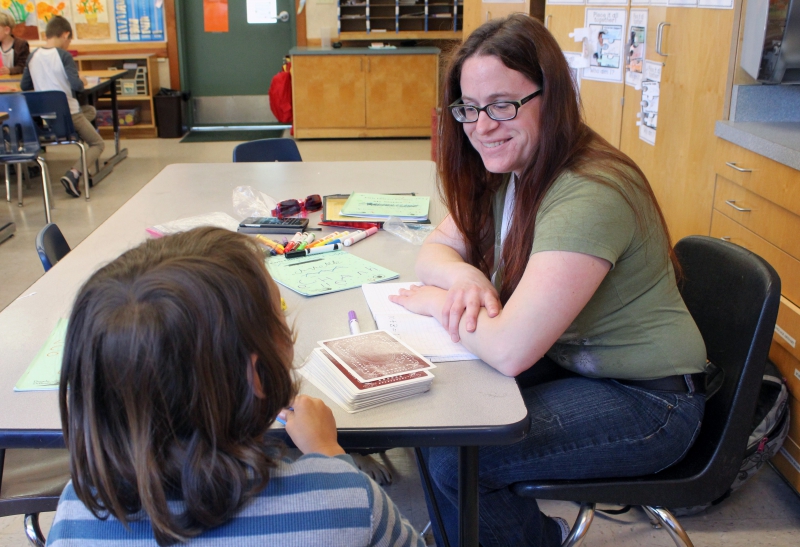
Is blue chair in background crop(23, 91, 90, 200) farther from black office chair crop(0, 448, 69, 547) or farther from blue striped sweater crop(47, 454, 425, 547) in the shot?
blue striped sweater crop(47, 454, 425, 547)

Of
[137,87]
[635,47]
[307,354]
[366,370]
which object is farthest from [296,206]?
[137,87]

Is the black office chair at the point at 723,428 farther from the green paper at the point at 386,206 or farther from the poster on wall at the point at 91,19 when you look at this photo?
the poster on wall at the point at 91,19

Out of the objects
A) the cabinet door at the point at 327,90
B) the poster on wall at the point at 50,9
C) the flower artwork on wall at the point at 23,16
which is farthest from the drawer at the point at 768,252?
the flower artwork on wall at the point at 23,16

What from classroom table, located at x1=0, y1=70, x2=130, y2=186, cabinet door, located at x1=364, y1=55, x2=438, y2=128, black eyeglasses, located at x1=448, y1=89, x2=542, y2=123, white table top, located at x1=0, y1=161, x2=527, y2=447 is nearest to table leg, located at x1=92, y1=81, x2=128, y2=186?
classroom table, located at x1=0, y1=70, x2=130, y2=186

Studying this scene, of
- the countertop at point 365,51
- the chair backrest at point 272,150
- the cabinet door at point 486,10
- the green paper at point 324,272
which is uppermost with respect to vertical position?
the cabinet door at point 486,10

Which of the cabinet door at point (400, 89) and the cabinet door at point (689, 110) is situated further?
the cabinet door at point (400, 89)

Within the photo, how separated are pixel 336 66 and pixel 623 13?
423 cm

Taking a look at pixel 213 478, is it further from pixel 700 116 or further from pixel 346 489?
pixel 700 116

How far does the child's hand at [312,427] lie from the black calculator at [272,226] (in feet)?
3.19

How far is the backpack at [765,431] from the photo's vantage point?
192 cm

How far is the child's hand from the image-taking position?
97 cm

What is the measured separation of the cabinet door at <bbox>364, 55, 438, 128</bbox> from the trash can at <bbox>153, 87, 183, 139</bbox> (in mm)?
1964

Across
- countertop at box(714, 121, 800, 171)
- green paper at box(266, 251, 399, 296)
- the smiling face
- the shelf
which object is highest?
the shelf

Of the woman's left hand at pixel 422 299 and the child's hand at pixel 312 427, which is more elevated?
the woman's left hand at pixel 422 299
